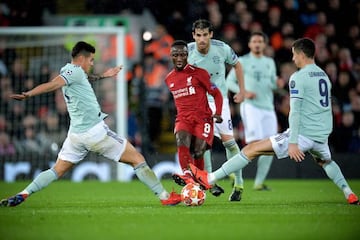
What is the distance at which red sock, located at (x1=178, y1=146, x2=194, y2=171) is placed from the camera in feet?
31.7

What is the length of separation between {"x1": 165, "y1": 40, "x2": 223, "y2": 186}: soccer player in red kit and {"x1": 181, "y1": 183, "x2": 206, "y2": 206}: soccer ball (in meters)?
0.70

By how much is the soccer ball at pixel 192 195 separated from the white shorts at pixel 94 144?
79 centimetres

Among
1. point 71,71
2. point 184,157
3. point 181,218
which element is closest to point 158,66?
point 184,157

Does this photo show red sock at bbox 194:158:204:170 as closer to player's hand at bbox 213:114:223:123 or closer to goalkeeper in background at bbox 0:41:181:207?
player's hand at bbox 213:114:223:123

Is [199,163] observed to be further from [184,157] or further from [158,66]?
[158,66]

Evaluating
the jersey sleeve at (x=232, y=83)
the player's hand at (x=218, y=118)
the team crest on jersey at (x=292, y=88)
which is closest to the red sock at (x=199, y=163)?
the player's hand at (x=218, y=118)

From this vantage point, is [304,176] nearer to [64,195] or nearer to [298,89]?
[64,195]

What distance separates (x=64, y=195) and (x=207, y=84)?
2.87 metres

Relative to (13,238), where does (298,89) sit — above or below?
above

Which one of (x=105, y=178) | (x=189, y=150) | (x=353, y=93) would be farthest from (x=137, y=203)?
(x=353, y=93)

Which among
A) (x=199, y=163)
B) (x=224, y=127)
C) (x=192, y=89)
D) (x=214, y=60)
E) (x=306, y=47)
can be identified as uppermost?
(x=306, y=47)

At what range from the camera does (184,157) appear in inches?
380

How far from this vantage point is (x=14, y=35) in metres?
17.0

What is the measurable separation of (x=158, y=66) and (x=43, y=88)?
8940 mm
